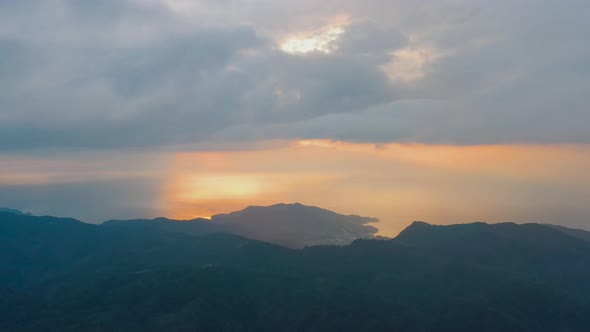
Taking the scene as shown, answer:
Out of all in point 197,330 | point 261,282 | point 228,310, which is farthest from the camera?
point 261,282

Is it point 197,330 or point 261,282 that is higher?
point 261,282

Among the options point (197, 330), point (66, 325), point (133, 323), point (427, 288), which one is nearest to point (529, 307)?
point (427, 288)

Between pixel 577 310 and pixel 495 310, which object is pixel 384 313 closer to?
pixel 495 310

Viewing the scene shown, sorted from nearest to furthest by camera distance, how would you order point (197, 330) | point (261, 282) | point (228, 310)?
point (197, 330), point (228, 310), point (261, 282)

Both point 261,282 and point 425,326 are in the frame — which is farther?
point 261,282

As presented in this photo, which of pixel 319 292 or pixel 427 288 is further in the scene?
pixel 427 288

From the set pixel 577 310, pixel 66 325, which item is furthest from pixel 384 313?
pixel 66 325

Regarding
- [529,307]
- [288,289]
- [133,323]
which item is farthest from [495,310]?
[133,323]

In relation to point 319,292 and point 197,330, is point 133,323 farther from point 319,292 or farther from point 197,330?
point 319,292
